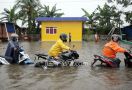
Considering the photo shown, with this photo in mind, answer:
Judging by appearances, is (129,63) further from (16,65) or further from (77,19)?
(77,19)

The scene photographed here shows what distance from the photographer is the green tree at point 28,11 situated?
52969mm

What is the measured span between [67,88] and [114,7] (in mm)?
45123

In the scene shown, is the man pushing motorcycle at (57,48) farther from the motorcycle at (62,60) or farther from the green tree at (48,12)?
the green tree at (48,12)

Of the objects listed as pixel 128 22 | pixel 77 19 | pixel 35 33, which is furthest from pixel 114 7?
pixel 35 33

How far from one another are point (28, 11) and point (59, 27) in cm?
653

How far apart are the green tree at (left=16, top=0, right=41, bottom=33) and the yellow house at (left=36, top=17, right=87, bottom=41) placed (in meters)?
3.80

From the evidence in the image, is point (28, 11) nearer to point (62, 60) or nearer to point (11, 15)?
point (11, 15)

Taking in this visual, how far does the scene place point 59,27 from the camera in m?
49.6

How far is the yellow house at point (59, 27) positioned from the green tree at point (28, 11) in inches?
150

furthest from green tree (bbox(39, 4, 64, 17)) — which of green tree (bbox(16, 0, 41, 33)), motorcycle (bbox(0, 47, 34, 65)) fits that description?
motorcycle (bbox(0, 47, 34, 65))

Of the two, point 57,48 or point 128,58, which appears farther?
point 57,48

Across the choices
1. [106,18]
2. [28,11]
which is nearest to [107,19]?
[106,18]

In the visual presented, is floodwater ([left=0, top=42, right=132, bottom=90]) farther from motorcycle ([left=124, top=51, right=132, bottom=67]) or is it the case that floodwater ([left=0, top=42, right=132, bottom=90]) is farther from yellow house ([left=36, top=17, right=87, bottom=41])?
yellow house ([left=36, top=17, right=87, bottom=41])

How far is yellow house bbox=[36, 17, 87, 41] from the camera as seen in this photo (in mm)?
48750
